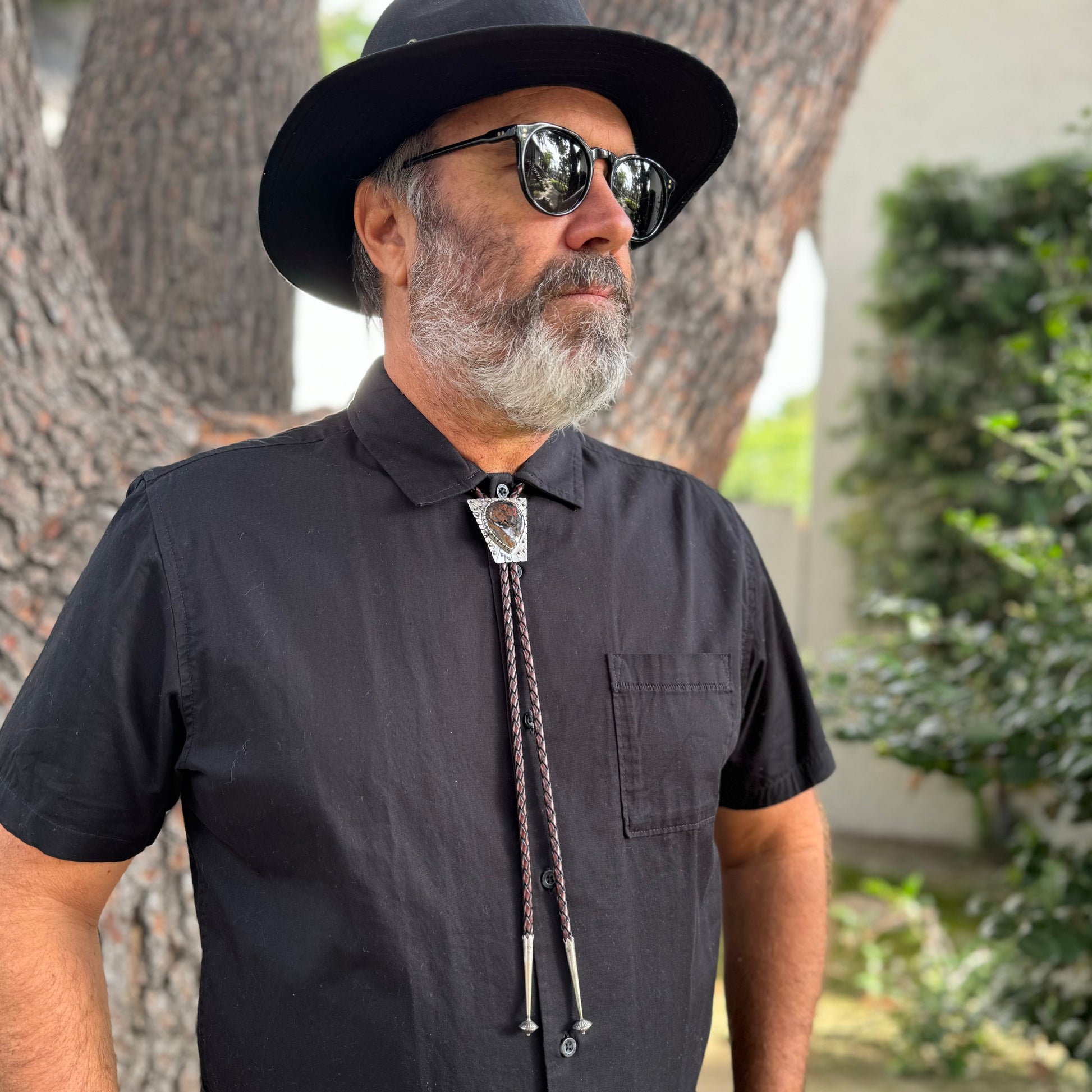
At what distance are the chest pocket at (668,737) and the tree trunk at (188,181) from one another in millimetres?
2081

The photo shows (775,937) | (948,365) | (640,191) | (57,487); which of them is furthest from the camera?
(948,365)

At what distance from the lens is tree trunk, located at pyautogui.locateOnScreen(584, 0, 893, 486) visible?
2947 mm

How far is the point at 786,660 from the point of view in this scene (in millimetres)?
1766

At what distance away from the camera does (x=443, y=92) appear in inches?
61.6

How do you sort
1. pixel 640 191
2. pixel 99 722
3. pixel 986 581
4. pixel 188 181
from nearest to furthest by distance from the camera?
pixel 99 722, pixel 640 191, pixel 188 181, pixel 986 581

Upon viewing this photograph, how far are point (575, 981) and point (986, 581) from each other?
6.59m

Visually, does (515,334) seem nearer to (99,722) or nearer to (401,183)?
(401,183)

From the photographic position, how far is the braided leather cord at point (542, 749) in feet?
4.59

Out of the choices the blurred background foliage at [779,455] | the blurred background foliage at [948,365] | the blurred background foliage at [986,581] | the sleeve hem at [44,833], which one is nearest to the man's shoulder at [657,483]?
the sleeve hem at [44,833]

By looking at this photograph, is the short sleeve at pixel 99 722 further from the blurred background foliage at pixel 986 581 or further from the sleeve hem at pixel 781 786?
the blurred background foliage at pixel 986 581

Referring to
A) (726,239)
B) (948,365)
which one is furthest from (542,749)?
(948,365)

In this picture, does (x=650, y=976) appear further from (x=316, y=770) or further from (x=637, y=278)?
(x=637, y=278)

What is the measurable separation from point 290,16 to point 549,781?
286cm

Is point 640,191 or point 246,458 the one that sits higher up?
point 640,191
